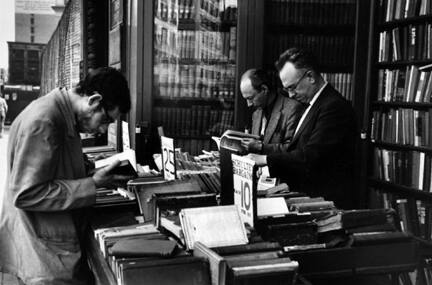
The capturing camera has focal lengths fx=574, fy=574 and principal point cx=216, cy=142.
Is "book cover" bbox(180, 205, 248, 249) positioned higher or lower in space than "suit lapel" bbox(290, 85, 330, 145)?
lower

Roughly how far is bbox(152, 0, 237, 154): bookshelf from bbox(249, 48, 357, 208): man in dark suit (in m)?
1.88

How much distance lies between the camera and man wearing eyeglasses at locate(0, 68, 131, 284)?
203cm

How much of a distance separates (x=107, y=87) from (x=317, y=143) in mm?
1309

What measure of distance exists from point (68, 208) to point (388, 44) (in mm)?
3487

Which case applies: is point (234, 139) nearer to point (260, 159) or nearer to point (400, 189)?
point (260, 159)

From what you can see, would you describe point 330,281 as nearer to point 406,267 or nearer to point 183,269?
point 406,267

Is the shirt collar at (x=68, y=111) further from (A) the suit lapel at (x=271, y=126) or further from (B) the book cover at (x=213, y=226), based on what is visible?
(A) the suit lapel at (x=271, y=126)

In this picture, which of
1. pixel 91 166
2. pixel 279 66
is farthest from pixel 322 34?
pixel 91 166

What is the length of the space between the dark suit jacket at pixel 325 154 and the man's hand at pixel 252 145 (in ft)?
1.04

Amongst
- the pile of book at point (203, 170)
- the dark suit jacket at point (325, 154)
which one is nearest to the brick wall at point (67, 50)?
the pile of book at point (203, 170)

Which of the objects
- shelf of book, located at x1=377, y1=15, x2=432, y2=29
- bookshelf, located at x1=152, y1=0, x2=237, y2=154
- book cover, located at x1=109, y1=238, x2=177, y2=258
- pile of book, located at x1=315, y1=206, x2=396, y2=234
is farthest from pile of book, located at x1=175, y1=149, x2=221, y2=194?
shelf of book, located at x1=377, y1=15, x2=432, y2=29

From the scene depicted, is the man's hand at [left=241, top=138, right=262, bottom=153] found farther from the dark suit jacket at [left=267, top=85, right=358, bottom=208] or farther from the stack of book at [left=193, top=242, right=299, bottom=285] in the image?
the stack of book at [left=193, top=242, right=299, bottom=285]

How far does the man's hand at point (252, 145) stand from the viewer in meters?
3.49

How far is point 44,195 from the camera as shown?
2.05 m
